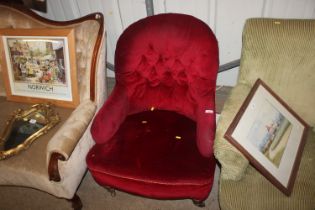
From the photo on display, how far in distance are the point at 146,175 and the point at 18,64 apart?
109 centimetres

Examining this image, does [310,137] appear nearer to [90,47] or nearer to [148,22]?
[148,22]

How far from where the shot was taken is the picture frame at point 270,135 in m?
1.08

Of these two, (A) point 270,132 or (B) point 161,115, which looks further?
(B) point 161,115

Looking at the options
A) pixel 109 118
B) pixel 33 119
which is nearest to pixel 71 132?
pixel 109 118

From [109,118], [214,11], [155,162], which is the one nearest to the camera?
[155,162]

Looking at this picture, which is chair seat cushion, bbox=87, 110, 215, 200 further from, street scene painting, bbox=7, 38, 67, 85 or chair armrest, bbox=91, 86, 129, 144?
street scene painting, bbox=7, 38, 67, 85

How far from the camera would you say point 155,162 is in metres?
1.23

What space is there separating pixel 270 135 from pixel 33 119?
128cm

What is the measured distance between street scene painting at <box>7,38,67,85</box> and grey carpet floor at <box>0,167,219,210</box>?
717mm

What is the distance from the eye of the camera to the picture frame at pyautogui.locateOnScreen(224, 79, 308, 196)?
3.55 feet

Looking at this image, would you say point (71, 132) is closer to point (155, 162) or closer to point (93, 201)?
point (155, 162)

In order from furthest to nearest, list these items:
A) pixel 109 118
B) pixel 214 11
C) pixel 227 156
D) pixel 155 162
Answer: pixel 214 11, pixel 109 118, pixel 155 162, pixel 227 156

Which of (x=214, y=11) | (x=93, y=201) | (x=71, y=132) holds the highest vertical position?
(x=214, y=11)

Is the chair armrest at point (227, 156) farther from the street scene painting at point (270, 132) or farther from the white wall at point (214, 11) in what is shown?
the white wall at point (214, 11)
